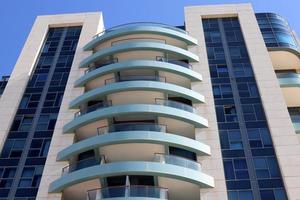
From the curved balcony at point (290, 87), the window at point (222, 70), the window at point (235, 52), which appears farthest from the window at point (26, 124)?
the curved balcony at point (290, 87)

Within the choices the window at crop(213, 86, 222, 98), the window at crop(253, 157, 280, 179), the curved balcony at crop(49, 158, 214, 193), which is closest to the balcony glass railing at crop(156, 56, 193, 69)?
the window at crop(213, 86, 222, 98)

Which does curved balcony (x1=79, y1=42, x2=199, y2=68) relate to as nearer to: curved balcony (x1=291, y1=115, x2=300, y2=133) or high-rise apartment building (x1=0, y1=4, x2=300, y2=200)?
high-rise apartment building (x1=0, y1=4, x2=300, y2=200)

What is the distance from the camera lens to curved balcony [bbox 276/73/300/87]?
4572cm

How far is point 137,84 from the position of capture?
41656 millimetres

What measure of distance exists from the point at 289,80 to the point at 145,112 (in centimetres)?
1573

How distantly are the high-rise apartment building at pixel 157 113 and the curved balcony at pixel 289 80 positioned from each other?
12 centimetres

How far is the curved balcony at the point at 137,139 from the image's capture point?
120 feet

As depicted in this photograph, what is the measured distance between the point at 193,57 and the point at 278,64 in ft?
36.5

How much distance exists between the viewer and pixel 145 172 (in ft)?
113

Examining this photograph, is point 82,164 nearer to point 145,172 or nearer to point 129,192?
point 145,172

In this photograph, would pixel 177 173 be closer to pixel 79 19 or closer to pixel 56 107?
pixel 56 107

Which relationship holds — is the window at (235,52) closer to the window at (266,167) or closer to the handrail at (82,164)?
the window at (266,167)

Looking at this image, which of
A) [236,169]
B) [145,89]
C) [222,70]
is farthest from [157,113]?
[222,70]

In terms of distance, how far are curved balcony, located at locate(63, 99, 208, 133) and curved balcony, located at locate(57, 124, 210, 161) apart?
130cm
